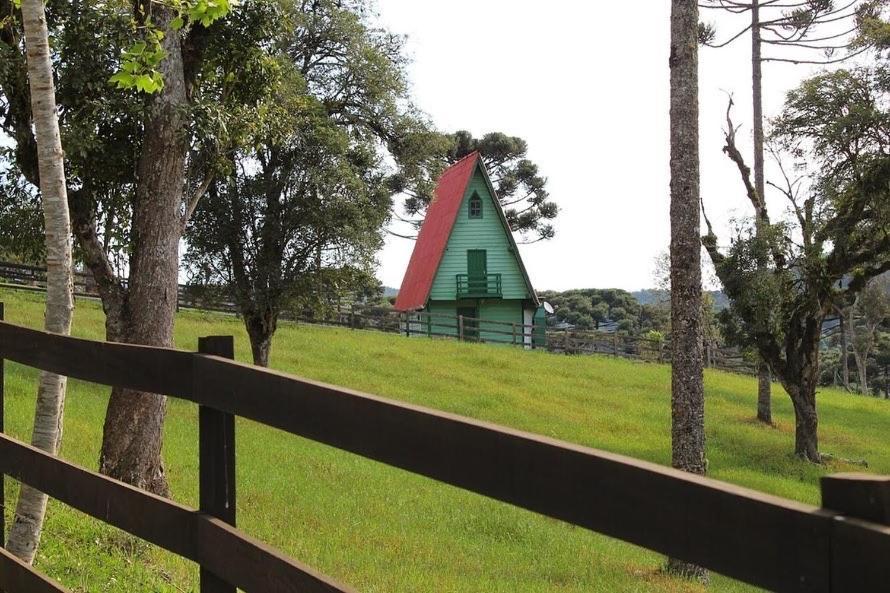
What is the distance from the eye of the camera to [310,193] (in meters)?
20.9

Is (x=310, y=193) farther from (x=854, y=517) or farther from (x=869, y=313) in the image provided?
(x=869, y=313)

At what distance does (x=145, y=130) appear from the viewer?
31.1ft

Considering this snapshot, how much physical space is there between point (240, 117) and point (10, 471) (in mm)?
7482

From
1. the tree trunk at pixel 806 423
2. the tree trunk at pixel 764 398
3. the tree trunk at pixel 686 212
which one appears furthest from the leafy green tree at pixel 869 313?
the tree trunk at pixel 686 212

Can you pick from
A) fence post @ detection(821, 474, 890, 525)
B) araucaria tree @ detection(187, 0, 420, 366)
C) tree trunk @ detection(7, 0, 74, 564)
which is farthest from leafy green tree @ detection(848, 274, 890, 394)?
fence post @ detection(821, 474, 890, 525)

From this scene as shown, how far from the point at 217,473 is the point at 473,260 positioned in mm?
37750

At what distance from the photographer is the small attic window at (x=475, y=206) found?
132ft

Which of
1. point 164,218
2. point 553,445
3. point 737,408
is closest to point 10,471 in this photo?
point 553,445

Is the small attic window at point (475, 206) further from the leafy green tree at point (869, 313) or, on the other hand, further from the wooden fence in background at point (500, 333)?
the leafy green tree at point (869, 313)

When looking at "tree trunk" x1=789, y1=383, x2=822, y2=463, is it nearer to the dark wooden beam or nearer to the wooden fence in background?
the wooden fence in background

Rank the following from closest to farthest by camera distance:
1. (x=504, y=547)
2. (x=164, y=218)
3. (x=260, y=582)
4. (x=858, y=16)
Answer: (x=260, y=582)
(x=164, y=218)
(x=504, y=547)
(x=858, y=16)

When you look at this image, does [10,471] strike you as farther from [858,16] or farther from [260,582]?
[858,16]

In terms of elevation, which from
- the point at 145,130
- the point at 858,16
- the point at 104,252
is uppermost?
the point at 858,16

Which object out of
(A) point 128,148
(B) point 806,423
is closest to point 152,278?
(A) point 128,148
